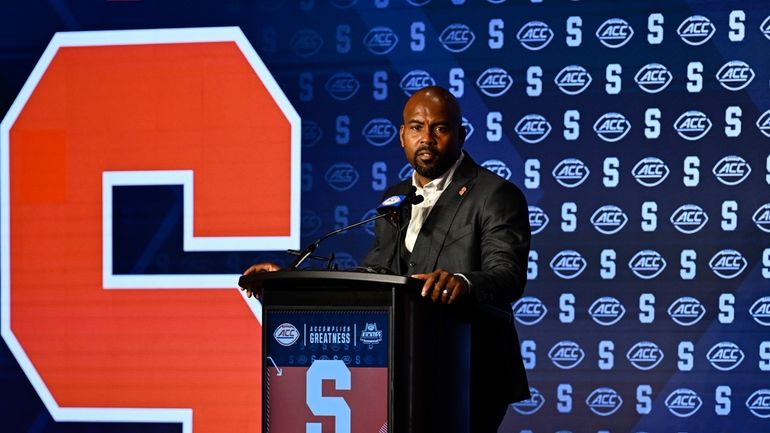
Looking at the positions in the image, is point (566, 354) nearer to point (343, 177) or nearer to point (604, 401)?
point (604, 401)

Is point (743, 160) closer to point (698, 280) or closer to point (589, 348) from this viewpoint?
point (698, 280)

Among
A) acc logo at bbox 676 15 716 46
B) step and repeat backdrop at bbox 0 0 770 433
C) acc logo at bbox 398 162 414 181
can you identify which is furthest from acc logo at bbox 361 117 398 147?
acc logo at bbox 676 15 716 46

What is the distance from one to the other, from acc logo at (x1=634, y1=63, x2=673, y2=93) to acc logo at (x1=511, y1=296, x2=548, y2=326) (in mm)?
1033

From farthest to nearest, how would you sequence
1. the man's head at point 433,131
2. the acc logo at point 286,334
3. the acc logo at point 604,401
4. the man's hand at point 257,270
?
the acc logo at point 604,401, the man's head at point 433,131, the man's hand at point 257,270, the acc logo at point 286,334

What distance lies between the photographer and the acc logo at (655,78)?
4.12 metres

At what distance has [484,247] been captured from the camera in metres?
2.68

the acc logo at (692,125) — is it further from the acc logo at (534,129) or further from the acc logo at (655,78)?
the acc logo at (534,129)

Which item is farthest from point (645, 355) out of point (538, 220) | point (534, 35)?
point (534, 35)

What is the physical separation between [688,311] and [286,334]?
2.25 m

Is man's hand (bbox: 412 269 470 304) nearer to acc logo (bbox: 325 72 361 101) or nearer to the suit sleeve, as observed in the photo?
the suit sleeve

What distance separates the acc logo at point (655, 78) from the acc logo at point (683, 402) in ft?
4.23

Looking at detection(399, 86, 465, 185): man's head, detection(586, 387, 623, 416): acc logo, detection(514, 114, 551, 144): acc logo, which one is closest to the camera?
detection(399, 86, 465, 185): man's head

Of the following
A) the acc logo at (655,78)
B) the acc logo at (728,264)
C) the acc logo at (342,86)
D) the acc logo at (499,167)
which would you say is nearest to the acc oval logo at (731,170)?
the acc logo at (728,264)

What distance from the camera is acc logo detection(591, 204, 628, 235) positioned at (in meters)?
4.13
